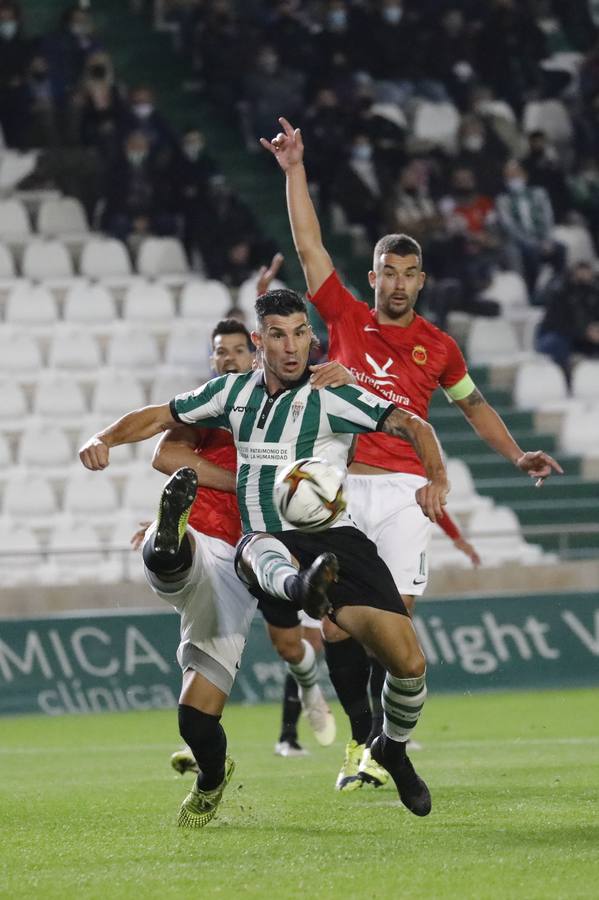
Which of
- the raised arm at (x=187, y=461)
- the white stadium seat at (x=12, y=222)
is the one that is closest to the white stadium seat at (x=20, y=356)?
the white stadium seat at (x=12, y=222)

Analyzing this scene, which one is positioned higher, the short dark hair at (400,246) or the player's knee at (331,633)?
the short dark hair at (400,246)

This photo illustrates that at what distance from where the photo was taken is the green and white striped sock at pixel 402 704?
6.59 m

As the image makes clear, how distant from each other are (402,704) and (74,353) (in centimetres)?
1042

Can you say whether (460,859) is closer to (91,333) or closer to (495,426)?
(495,426)

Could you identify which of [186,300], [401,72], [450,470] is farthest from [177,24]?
[450,470]

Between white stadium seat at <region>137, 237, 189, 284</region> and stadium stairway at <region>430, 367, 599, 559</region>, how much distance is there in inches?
116

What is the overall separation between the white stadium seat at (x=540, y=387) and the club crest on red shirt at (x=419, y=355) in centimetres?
1005

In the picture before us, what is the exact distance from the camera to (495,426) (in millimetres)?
7984

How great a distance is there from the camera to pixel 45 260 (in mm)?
17453

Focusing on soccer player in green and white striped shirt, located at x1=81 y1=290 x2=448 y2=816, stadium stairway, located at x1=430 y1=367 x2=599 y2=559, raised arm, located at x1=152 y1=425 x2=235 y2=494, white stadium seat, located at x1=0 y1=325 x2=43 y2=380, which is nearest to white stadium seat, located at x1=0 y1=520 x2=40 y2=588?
white stadium seat, located at x1=0 y1=325 x2=43 y2=380

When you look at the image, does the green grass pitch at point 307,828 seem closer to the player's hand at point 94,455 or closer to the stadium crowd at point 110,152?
the player's hand at point 94,455

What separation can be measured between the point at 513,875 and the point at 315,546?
1.69 metres

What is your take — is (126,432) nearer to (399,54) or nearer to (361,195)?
(361,195)

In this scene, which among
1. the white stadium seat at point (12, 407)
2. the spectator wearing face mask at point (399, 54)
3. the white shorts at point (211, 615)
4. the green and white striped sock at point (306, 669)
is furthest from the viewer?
the spectator wearing face mask at point (399, 54)
